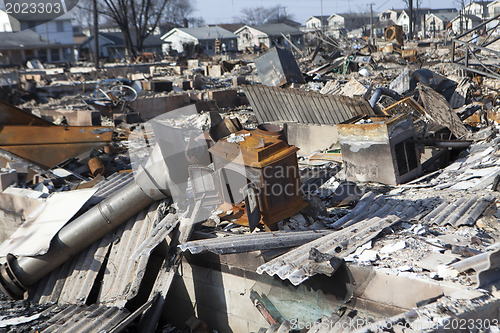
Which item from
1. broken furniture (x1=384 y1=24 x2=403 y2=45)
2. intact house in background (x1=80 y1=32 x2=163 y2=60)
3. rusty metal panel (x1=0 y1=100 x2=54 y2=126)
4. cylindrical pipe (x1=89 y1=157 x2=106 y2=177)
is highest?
intact house in background (x1=80 y1=32 x2=163 y2=60)

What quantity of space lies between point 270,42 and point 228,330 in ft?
189

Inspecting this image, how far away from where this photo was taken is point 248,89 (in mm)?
11688

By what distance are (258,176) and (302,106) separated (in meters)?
5.16

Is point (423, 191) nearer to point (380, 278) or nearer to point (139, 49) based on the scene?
point (380, 278)

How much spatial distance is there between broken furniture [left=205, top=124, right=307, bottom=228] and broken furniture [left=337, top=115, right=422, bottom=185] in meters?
1.99

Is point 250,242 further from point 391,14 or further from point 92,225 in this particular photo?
point 391,14

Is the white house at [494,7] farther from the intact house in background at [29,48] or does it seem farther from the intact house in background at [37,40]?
the intact house in background at [29,48]

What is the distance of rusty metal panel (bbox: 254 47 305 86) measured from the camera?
54.0ft

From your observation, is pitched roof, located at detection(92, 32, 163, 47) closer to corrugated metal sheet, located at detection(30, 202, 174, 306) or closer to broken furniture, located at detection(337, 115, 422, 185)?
broken furniture, located at detection(337, 115, 422, 185)

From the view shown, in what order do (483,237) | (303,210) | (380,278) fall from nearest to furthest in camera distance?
(380,278), (483,237), (303,210)

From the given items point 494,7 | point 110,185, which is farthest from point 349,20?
point 110,185

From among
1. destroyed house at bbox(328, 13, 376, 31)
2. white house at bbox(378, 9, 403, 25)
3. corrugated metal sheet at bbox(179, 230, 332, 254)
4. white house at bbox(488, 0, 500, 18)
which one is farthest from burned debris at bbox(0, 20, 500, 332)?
white house at bbox(378, 9, 403, 25)

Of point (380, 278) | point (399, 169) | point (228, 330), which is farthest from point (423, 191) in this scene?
point (228, 330)

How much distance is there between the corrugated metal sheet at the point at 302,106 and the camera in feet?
33.1
